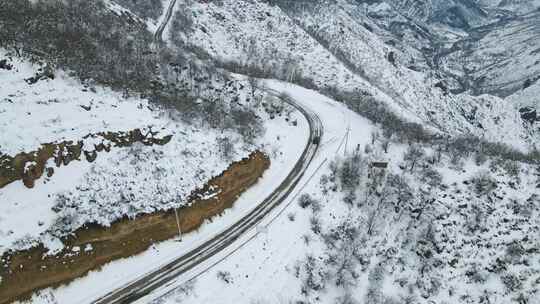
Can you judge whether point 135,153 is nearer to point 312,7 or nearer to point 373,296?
point 373,296

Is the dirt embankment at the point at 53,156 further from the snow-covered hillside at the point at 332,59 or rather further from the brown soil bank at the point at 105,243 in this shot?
the snow-covered hillside at the point at 332,59

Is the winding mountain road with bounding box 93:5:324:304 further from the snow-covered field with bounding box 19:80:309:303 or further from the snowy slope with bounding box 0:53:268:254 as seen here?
the snowy slope with bounding box 0:53:268:254

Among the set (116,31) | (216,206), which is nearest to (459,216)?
(216,206)

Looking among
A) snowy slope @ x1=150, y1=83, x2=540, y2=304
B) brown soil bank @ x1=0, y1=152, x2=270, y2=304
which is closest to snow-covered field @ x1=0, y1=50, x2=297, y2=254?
brown soil bank @ x1=0, y1=152, x2=270, y2=304

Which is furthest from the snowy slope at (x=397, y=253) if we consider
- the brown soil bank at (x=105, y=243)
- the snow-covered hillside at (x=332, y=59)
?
the snow-covered hillside at (x=332, y=59)

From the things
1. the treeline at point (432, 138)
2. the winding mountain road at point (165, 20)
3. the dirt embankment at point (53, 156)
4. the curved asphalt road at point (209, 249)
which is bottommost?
the curved asphalt road at point (209, 249)

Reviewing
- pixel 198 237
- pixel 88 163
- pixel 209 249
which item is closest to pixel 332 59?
pixel 198 237
